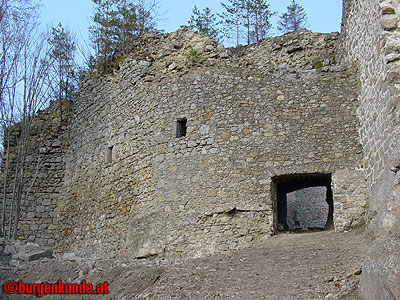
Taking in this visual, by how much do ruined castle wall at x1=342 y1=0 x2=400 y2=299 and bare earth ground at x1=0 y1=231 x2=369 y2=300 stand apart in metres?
0.51

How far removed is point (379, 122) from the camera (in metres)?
8.16

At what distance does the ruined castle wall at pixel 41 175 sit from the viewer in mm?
13266

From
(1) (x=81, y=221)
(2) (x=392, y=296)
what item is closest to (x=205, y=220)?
(1) (x=81, y=221)

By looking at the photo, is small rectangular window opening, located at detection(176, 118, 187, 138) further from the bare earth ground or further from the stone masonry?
the bare earth ground

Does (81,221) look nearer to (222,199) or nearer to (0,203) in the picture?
(0,203)

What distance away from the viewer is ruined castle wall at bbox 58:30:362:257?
9492 millimetres

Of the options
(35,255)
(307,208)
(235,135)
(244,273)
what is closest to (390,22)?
(235,135)

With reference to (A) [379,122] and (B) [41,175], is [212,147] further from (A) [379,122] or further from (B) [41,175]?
(B) [41,175]

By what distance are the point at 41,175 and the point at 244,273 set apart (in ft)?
26.8

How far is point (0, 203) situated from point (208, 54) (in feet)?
22.0

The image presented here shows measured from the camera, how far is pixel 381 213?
24.6ft

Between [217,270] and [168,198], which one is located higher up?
[168,198]

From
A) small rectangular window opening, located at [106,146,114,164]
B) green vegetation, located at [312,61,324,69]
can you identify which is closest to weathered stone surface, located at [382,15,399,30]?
green vegetation, located at [312,61,324,69]

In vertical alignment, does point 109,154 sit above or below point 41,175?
above
